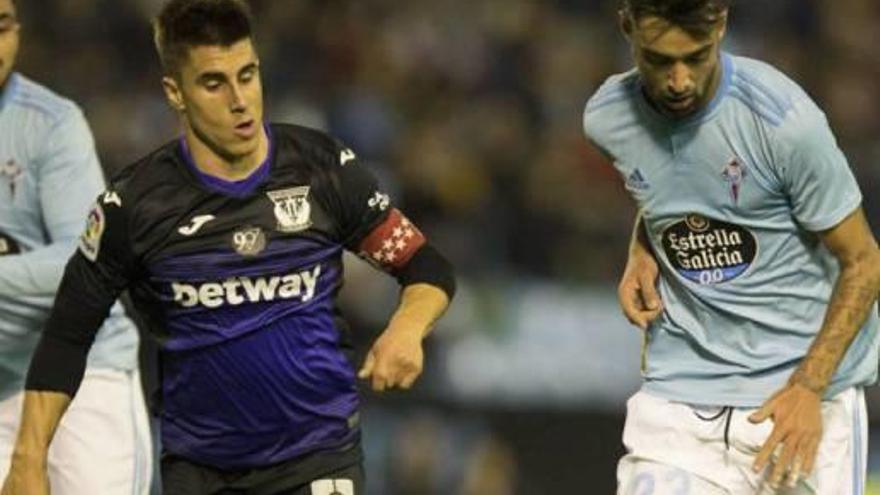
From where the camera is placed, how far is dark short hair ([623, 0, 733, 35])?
582 cm

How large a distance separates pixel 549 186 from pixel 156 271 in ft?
21.5

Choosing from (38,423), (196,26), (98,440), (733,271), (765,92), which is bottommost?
(98,440)

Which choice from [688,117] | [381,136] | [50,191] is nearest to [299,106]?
[381,136]

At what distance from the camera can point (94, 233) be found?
5.89 meters

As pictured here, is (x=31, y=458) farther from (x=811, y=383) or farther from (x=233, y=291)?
(x=811, y=383)

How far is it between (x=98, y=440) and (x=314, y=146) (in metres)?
1.33

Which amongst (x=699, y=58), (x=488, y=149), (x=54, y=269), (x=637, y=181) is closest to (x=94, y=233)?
(x=54, y=269)

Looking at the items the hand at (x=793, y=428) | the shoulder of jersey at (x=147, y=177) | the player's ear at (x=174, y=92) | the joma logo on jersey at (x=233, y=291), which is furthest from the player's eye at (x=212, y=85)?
the hand at (x=793, y=428)

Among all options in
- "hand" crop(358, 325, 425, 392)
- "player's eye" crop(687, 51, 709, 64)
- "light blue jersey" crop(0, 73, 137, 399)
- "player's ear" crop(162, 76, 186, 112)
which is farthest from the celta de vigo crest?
"player's eye" crop(687, 51, 709, 64)

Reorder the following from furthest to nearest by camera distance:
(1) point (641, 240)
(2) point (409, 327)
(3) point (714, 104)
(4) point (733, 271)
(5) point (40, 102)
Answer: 1. (5) point (40, 102)
2. (1) point (641, 240)
3. (4) point (733, 271)
4. (3) point (714, 104)
5. (2) point (409, 327)

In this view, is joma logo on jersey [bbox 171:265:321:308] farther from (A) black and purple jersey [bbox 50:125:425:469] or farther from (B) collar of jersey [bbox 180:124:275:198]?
(B) collar of jersey [bbox 180:124:275:198]

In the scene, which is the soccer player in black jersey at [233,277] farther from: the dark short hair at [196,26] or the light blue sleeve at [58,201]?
the light blue sleeve at [58,201]

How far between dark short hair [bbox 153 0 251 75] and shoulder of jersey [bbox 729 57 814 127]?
1304mm

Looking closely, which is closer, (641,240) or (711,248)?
(711,248)
